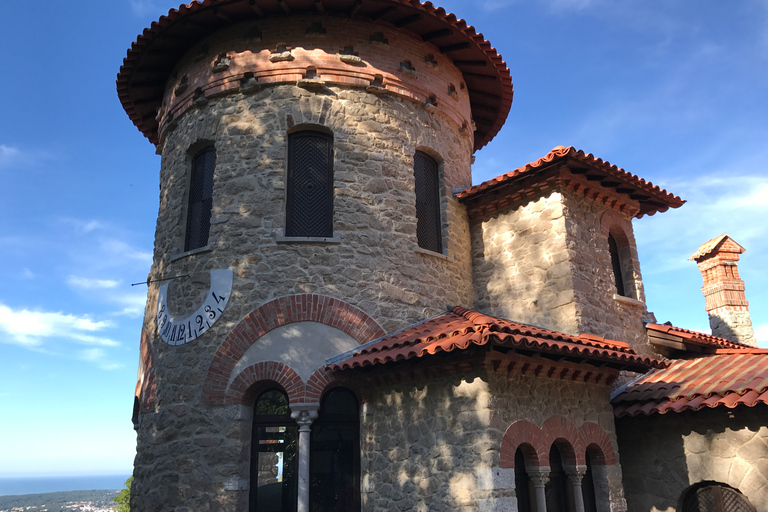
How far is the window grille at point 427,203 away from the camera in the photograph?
9883 millimetres

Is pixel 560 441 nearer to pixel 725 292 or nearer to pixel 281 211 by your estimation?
pixel 281 211

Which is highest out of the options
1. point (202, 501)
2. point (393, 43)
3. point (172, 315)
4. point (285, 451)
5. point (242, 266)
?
point (393, 43)

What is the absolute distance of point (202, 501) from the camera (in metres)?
7.58

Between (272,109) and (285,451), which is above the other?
(272,109)

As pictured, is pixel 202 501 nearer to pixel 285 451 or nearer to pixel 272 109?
pixel 285 451

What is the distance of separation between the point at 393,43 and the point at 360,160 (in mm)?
2341

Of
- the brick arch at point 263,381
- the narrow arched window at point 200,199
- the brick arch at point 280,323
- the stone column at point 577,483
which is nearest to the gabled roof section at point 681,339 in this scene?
the stone column at point 577,483

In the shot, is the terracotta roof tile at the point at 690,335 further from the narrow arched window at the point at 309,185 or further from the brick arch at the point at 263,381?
the brick arch at the point at 263,381

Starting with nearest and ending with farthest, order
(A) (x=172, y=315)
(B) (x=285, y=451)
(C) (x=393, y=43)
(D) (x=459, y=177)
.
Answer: (B) (x=285, y=451) → (A) (x=172, y=315) → (C) (x=393, y=43) → (D) (x=459, y=177)

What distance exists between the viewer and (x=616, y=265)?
10.8 m

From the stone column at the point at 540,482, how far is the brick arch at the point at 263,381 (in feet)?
10.6

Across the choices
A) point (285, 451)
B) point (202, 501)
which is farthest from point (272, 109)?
point (202, 501)

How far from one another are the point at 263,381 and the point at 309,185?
3.20m

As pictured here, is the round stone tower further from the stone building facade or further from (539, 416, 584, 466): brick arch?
(539, 416, 584, 466): brick arch
